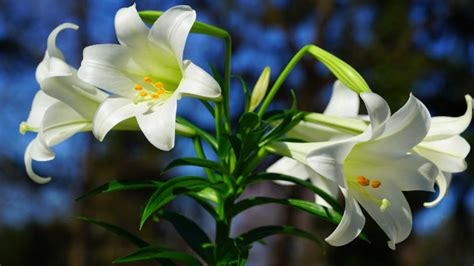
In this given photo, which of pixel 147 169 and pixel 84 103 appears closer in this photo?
pixel 84 103

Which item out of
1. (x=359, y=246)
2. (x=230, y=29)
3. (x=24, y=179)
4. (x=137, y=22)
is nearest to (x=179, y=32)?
(x=137, y=22)

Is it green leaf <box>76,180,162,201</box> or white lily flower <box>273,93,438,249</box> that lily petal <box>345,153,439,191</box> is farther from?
green leaf <box>76,180,162,201</box>

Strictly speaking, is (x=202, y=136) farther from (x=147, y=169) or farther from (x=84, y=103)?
(x=147, y=169)

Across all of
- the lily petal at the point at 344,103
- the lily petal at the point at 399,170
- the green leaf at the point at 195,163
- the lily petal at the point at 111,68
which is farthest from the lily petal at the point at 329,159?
the lily petal at the point at 344,103

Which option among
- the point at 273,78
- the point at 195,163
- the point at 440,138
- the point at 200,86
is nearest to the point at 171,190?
the point at 195,163

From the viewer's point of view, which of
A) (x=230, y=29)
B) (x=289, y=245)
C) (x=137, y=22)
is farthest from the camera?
(x=230, y=29)

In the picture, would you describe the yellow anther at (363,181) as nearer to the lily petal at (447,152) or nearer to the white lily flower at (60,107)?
the lily petal at (447,152)

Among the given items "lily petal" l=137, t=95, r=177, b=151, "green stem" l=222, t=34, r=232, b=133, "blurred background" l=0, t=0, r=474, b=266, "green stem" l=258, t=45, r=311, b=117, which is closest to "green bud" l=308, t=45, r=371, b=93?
"green stem" l=258, t=45, r=311, b=117
